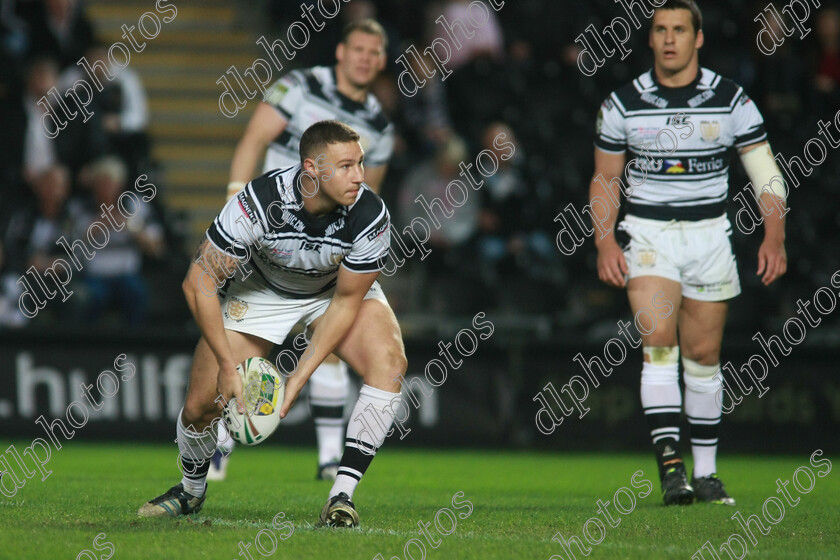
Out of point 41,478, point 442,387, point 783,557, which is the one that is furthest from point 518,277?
point 783,557

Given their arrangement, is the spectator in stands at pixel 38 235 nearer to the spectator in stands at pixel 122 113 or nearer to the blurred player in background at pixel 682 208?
the spectator in stands at pixel 122 113

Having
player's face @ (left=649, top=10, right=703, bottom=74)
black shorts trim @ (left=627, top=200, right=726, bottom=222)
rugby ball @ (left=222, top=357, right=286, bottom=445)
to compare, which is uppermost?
player's face @ (left=649, top=10, right=703, bottom=74)

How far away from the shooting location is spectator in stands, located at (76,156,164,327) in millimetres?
10484

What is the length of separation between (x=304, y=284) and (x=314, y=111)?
2.21m

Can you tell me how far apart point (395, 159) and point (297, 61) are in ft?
9.15

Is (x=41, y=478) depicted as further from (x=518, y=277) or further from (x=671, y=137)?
(x=518, y=277)

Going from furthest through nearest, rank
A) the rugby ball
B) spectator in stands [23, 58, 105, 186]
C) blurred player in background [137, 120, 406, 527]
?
spectator in stands [23, 58, 105, 186] → blurred player in background [137, 120, 406, 527] → the rugby ball

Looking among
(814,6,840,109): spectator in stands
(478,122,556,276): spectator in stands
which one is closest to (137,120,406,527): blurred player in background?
(478,122,556,276): spectator in stands

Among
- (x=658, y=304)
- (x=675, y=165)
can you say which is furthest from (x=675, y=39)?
(x=658, y=304)

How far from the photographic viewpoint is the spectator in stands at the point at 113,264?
10.5 m

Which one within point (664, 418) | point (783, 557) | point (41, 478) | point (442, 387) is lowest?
point (442, 387)

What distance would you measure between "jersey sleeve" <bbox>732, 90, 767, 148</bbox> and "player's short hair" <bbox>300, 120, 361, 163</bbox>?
8.05ft

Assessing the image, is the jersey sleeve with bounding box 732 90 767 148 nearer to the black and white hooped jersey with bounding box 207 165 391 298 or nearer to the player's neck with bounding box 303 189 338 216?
the black and white hooped jersey with bounding box 207 165 391 298

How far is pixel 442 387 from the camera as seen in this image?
9.75 metres
